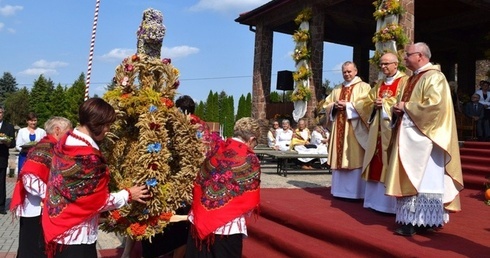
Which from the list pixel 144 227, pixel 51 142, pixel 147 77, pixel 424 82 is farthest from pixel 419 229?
pixel 51 142

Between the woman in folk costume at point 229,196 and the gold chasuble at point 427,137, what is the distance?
161 centimetres

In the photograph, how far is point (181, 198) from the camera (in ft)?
12.8

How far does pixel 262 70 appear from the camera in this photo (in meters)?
16.1

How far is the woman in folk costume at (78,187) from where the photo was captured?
8.57 ft

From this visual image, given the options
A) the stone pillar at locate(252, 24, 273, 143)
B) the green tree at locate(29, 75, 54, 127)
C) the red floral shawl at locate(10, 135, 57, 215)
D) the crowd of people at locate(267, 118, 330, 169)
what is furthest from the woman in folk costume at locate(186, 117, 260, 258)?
the green tree at locate(29, 75, 54, 127)

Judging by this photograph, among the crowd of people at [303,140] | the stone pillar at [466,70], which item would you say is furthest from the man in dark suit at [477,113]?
the stone pillar at [466,70]

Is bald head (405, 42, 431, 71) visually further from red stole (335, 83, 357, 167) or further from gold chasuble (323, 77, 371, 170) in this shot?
red stole (335, 83, 357, 167)

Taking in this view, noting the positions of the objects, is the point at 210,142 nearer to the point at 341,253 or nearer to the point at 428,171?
the point at 341,253

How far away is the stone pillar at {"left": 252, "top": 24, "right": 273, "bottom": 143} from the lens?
1605 centimetres

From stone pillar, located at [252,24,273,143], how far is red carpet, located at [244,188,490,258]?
10.4 metres

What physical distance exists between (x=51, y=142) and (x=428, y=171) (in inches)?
132

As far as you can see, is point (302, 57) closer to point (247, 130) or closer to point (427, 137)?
point (427, 137)

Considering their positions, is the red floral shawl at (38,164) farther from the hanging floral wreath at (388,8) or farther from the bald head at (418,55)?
the hanging floral wreath at (388,8)

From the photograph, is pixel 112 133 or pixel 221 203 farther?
pixel 112 133
